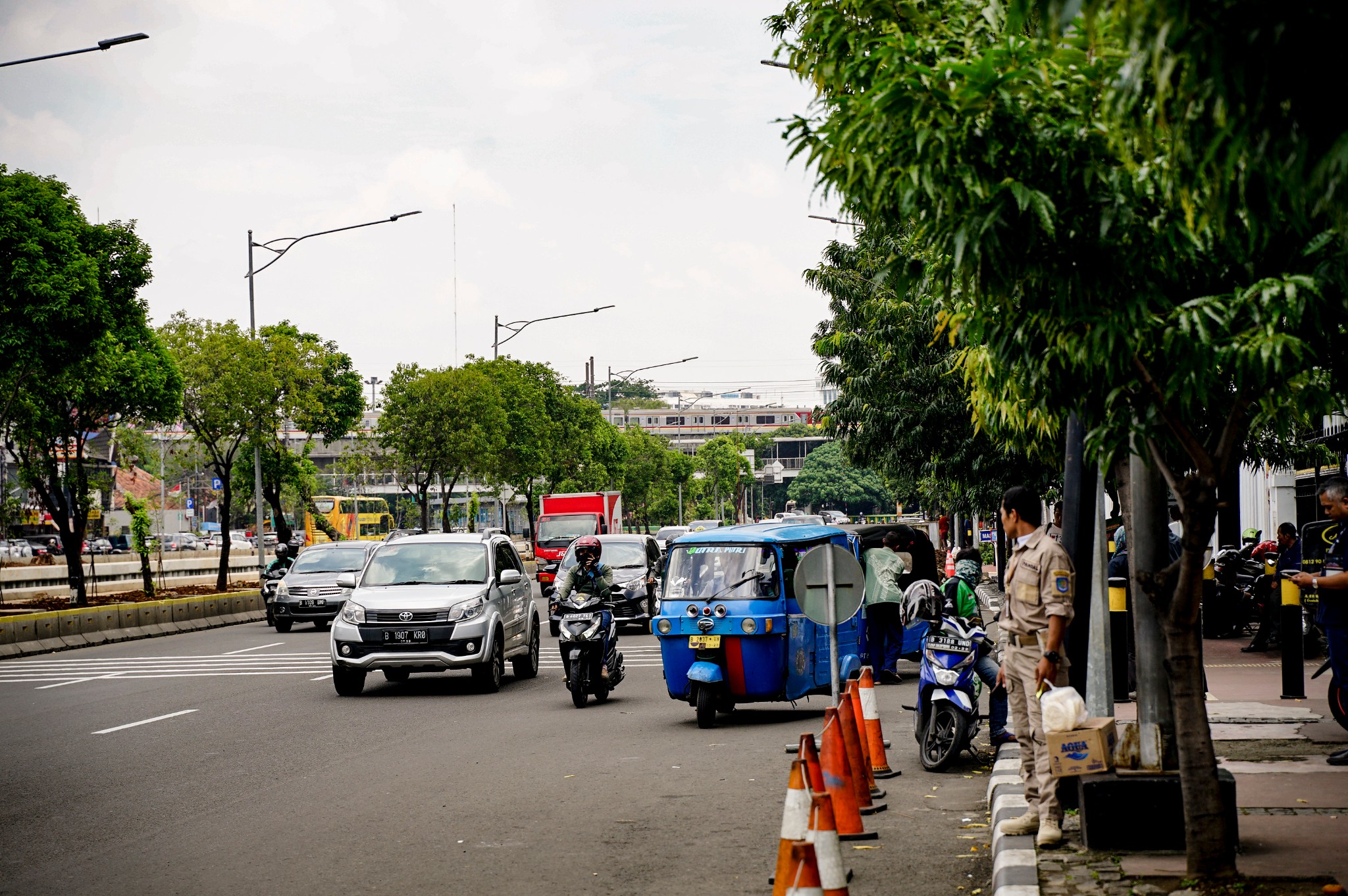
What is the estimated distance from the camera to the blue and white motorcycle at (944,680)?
1016cm

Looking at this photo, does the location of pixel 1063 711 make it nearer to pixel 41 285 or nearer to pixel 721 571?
pixel 721 571

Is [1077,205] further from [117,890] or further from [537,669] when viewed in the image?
[537,669]

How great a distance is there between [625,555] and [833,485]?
4931 inches

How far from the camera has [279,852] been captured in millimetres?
7934

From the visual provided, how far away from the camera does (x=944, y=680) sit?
33.2 feet

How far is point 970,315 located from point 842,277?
20624 mm

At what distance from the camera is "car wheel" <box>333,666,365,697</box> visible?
16.1 m

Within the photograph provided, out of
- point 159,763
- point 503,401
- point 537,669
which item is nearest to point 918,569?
point 537,669

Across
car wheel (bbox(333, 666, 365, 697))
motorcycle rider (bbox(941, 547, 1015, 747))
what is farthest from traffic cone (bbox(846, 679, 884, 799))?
car wheel (bbox(333, 666, 365, 697))

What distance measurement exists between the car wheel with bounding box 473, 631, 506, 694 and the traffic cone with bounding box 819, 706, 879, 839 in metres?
8.73

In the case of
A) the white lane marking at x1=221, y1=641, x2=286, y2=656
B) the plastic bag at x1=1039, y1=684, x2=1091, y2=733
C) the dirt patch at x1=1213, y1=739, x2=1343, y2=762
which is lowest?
the white lane marking at x1=221, y1=641, x2=286, y2=656

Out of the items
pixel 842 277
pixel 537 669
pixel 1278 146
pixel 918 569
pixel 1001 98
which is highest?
pixel 842 277

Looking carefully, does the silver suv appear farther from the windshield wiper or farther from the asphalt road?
the windshield wiper

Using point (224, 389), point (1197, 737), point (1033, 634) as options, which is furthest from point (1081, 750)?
point (224, 389)
